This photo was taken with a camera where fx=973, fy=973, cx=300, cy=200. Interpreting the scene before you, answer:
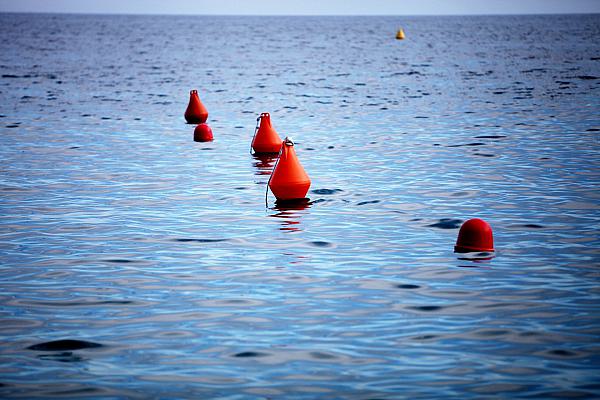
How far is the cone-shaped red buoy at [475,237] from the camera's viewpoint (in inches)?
406

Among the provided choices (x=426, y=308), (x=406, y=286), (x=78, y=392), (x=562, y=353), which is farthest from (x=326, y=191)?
(x=78, y=392)

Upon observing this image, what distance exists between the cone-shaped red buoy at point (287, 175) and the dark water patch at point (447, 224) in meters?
2.18

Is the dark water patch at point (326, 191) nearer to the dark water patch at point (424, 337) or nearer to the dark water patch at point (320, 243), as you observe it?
the dark water patch at point (320, 243)

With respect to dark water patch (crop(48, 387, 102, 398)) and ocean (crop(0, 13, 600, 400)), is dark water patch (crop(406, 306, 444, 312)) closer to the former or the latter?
ocean (crop(0, 13, 600, 400))

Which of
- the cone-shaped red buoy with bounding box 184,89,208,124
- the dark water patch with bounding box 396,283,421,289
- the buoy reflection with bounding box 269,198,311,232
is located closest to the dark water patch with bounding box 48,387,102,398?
the dark water patch with bounding box 396,283,421,289

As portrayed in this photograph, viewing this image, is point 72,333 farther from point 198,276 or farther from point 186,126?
point 186,126

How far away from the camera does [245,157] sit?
61.3ft

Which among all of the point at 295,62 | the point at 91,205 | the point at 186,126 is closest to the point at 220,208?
the point at 91,205

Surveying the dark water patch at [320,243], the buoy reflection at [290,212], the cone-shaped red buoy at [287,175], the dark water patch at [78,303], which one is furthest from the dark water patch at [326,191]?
the dark water patch at [78,303]

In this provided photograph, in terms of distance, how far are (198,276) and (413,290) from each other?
7.09 ft

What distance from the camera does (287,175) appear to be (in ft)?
43.8

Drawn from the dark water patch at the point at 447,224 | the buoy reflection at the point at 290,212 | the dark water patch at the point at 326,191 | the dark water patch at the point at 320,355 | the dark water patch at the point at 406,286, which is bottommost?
the dark water patch at the point at 320,355

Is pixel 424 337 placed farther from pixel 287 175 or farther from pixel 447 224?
pixel 287 175

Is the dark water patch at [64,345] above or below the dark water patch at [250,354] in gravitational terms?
above
